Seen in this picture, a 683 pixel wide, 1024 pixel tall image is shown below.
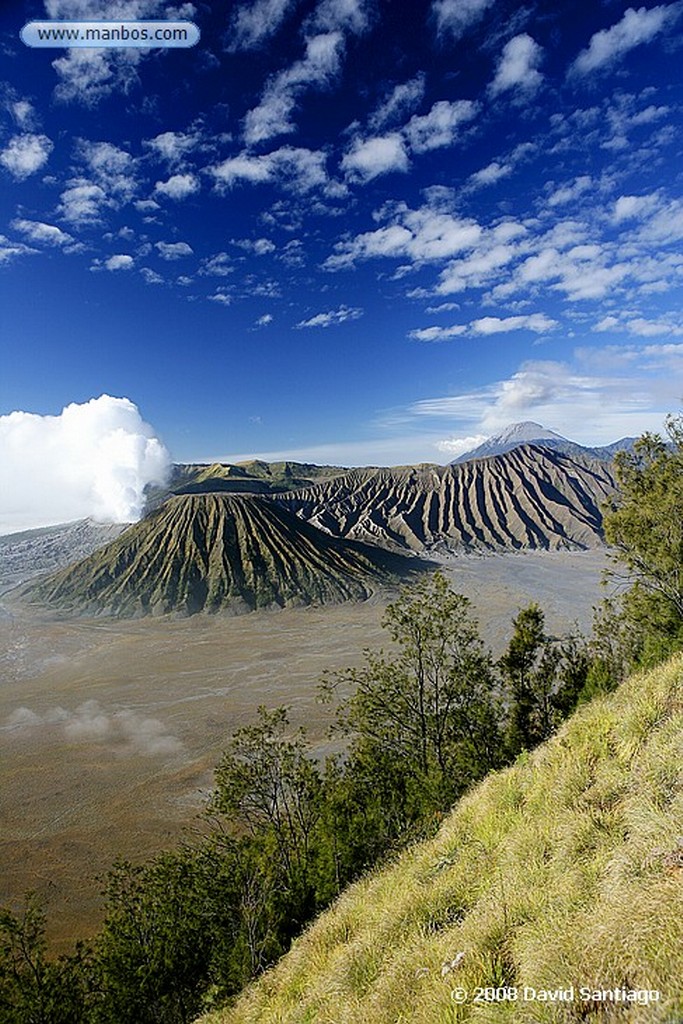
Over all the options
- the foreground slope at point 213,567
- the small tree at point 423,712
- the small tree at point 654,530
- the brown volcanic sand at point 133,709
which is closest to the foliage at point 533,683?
the small tree at point 423,712

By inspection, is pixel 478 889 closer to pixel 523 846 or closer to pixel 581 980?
pixel 523 846

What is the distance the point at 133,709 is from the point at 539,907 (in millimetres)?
58400

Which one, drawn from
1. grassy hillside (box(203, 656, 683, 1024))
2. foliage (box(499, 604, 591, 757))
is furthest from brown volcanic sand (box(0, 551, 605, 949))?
grassy hillside (box(203, 656, 683, 1024))

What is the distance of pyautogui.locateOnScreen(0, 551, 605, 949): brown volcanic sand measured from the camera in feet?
105

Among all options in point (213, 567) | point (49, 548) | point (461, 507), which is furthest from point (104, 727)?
point (461, 507)

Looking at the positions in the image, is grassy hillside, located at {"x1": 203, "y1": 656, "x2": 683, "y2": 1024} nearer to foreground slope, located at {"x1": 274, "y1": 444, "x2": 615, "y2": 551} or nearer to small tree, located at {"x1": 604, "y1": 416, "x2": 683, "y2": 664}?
small tree, located at {"x1": 604, "y1": 416, "x2": 683, "y2": 664}

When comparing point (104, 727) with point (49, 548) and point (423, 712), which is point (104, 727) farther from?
point (49, 548)

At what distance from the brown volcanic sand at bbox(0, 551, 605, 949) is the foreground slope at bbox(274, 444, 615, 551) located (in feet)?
166

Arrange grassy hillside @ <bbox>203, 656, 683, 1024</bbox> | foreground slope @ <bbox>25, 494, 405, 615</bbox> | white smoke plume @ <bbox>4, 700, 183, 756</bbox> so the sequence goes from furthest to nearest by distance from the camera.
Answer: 1. foreground slope @ <bbox>25, 494, 405, 615</bbox>
2. white smoke plume @ <bbox>4, 700, 183, 756</bbox>
3. grassy hillside @ <bbox>203, 656, 683, 1024</bbox>

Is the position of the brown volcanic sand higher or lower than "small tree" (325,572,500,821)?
lower

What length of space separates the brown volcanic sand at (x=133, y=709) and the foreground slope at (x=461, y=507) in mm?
50564

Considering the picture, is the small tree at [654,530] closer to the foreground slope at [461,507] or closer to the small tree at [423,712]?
the small tree at [423,712]

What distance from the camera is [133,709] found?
5497 centimetres

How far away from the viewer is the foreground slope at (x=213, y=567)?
324ft
